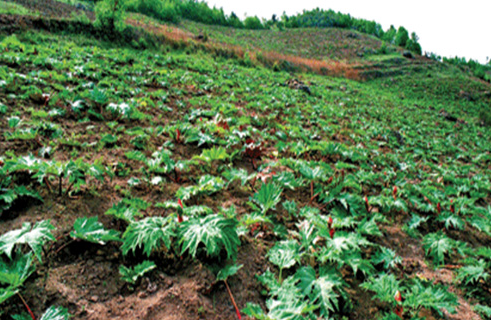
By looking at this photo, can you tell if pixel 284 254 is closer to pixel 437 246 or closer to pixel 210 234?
pixel 210 234

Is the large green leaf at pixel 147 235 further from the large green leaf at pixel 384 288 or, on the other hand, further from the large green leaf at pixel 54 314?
the large green leaf at pixel 384 288

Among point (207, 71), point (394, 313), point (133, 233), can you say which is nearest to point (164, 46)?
point (207, 71)

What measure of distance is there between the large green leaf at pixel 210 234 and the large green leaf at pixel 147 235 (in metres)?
0.10

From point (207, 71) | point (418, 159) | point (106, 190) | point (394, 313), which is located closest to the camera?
point (394, 313)

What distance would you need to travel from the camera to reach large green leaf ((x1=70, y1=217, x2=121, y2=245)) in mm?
1802

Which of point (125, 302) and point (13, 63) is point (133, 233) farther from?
point (13, 63)

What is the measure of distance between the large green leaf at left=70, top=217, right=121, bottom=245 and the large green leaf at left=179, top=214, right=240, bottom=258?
542mm

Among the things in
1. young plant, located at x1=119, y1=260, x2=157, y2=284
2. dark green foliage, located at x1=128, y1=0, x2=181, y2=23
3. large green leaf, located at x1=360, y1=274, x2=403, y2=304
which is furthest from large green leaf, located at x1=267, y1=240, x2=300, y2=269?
dark green foliage, located at x1=128, y1=0, x2=181, y2=23

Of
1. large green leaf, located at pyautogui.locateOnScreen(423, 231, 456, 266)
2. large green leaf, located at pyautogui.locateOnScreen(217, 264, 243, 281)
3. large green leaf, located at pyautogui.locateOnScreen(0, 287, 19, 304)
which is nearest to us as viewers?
large green leaf, located at pyautogui.locateOnScreen(0, 287, 19, 304)

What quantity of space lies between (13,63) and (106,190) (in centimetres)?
591

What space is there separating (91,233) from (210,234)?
91 cm

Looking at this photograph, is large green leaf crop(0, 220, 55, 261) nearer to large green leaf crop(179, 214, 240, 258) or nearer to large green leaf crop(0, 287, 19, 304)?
large green leaf crop(0, 287, 19, 304)

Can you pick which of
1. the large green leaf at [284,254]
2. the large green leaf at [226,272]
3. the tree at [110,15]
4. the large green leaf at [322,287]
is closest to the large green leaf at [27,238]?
the large green leaf at [226,272]

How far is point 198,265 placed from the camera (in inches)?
75.4
